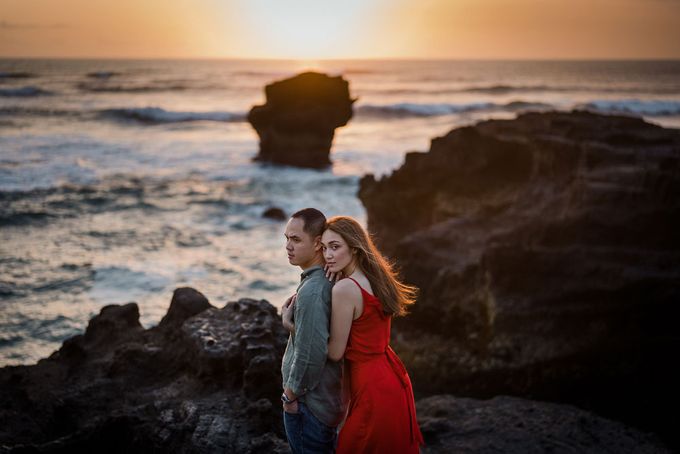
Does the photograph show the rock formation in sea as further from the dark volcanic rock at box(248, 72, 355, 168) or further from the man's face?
the dark volcanic rock at box(248, 72, 355, 168)

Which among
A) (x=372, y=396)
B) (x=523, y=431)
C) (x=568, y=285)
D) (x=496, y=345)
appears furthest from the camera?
(x=496, y=345)

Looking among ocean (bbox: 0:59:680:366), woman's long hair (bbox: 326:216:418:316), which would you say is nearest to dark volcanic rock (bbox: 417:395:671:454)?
woman's long hair (bbox: 326:216:418:316)

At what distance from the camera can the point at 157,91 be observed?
220ft

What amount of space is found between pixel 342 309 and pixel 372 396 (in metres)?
0.51

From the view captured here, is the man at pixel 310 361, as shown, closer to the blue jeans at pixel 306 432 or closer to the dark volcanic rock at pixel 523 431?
the blue jeans at pixel 306 432

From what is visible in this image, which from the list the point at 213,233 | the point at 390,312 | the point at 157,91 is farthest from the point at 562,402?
the point at 157,91

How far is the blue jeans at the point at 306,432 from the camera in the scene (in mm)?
2953

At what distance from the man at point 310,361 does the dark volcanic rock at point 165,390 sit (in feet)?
3.25

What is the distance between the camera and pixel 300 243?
2957 millimetres

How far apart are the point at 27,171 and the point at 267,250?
575 inches

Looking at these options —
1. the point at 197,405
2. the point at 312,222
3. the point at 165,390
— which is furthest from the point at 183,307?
the point at 312,222

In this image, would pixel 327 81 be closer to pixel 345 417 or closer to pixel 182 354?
pixel 182 354

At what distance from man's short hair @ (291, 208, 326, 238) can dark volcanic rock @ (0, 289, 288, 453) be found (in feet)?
5.84

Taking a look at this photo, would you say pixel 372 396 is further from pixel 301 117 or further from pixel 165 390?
pixel 301 117
